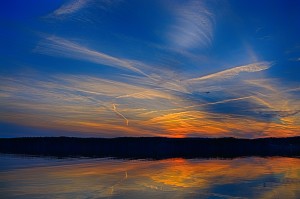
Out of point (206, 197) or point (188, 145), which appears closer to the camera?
point (206, 197)

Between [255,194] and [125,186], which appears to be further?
[125,186]

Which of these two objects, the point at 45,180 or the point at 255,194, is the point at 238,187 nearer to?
the point at 255,194

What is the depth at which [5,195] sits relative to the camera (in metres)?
16.5

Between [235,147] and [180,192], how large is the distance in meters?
113

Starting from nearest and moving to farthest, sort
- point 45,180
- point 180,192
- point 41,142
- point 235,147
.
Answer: point 180,192 < point 45,180 < point 41,142 < point 235,147

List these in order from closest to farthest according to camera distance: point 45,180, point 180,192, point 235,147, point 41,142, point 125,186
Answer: point 180,192 < point 125,186 < point 45,180 < point 41,142 < point 235,147

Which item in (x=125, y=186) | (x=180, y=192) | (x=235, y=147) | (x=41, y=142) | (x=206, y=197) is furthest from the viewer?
(x=235, y=147)

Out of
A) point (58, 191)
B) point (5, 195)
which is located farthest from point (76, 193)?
point (5, 195)

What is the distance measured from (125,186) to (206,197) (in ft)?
17.0

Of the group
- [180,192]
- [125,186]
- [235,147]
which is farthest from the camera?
[235,147]

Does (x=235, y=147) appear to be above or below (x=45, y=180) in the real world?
above

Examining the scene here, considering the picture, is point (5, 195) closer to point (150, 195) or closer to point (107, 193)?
point (107, 193)

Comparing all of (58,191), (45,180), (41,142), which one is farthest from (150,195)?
(41,142)

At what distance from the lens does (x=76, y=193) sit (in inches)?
671
